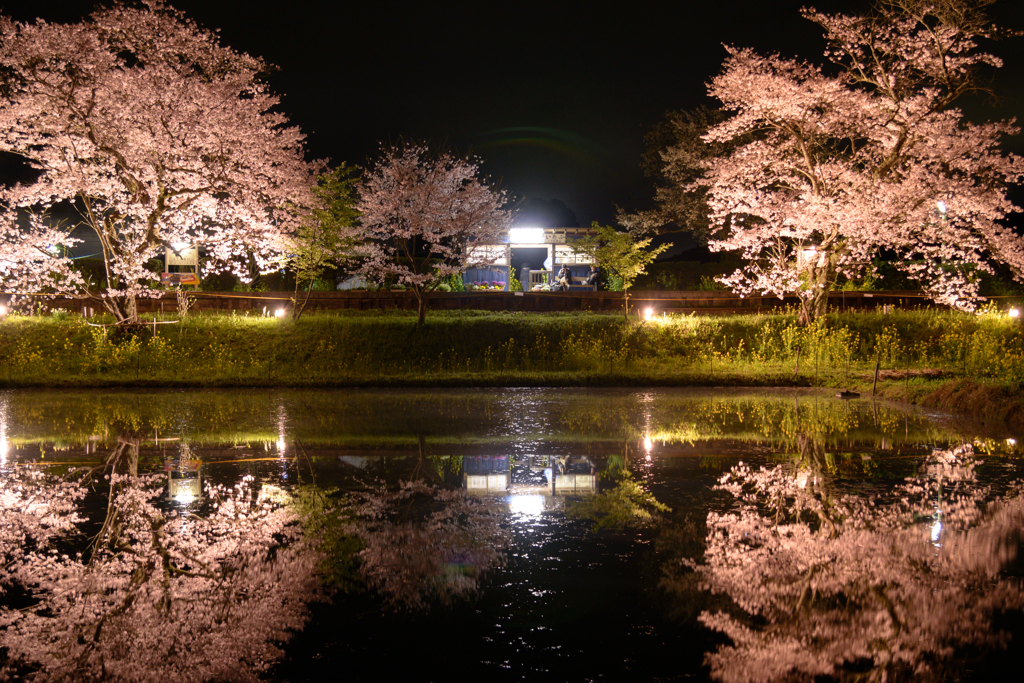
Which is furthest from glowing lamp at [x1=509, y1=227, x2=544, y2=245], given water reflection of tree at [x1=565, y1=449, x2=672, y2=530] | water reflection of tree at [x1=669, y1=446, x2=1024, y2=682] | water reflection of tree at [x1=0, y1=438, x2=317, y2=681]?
water reflection of tree at [x1=0, y1=438, x2=317, y2=681]

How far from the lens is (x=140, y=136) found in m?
20.8

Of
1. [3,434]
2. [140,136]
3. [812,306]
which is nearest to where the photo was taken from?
[3,434]

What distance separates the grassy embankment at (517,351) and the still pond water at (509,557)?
803cm

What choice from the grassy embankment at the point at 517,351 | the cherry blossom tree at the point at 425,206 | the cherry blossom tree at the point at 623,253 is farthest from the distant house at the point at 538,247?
the grassy embankment at the point at 517,351

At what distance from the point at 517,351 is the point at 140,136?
12.6 m

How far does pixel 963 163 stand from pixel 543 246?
24.9 m

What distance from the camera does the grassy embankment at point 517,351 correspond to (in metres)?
18.7

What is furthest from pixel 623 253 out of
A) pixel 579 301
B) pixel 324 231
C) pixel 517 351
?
pixel 324 231

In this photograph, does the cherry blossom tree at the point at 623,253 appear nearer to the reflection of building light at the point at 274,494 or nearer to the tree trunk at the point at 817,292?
the tree trunk at the point at 817,292

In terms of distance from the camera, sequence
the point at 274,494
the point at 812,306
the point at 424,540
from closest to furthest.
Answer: the point at 424,540
the point at 274,494
the point at 812,306

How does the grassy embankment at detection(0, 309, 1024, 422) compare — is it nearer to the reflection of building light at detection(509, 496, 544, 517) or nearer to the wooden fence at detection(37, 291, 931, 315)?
the wooden fence at detection(37, 291, 931, 315)

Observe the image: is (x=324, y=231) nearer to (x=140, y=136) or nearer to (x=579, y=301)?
(x=140, y=136)

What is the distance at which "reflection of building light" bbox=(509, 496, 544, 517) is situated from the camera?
6.88 meters

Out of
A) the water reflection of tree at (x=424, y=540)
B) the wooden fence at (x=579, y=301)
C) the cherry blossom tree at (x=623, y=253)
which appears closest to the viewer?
the water reflection of tree at (x=424, y=540)
